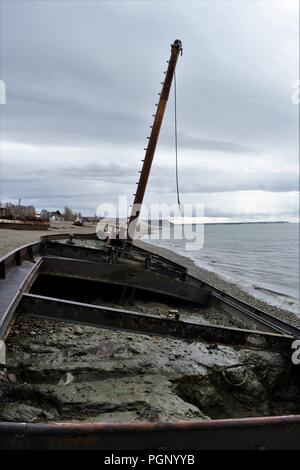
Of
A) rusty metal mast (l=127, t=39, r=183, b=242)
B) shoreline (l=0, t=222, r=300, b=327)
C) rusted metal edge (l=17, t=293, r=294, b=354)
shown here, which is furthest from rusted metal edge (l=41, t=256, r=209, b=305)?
rusty metal mast (l=127, t=39, r=183, b=242)

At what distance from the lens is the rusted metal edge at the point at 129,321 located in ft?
14.2

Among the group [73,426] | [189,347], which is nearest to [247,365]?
[189,347]

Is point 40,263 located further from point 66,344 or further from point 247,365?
point 247,365

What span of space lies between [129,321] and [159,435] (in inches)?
73.1

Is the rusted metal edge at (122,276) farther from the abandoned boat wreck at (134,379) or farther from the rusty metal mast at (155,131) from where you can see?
the rusty metal mast at (155,131)

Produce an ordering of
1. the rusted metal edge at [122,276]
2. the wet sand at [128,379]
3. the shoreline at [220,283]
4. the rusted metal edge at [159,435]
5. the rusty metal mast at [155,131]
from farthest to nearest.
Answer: the rusty metal mast at [155,131] < the shoreline at [220,283] < the rusted metal edge at [122,276] < the wet sand at [128,379] < the rusted metal edge at [159,435]

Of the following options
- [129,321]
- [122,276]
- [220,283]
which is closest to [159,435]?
[129,321]

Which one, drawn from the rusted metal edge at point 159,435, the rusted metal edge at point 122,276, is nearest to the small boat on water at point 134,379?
the rusted metal edge at point 159,435

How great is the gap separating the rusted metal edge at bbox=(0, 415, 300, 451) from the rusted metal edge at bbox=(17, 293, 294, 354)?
1.66m

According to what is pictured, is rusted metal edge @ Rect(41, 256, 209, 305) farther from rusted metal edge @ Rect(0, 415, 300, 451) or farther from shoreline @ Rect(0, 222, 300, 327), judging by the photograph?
rusted metal edge @ Rect(0, 415, 300, 451)

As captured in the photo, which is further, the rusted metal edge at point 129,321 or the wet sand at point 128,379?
the rusted metal edge at point 129,321

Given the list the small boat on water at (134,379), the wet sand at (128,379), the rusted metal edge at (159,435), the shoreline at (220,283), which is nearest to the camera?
the rusted metal edge at (159,435)

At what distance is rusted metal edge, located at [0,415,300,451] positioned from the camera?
237 centimetres

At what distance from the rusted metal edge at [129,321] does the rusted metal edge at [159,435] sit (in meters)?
1.66
